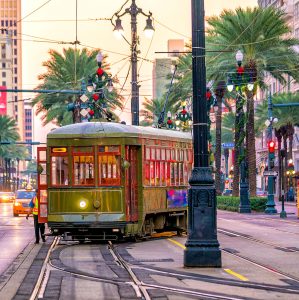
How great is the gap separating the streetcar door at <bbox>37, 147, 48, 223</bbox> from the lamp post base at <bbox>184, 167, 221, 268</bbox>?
10.2 metres

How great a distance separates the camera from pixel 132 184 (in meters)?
30.2

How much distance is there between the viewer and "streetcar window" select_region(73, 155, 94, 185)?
2970cm

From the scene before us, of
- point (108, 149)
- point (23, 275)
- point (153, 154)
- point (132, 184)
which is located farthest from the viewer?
point (153, 154)

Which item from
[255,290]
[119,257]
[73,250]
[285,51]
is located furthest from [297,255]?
Result: [285,51]

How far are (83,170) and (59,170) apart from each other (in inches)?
29.0

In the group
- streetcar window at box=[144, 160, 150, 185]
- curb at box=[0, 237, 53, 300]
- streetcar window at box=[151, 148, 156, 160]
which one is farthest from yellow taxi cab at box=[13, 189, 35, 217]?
curb at box=[0, 237, 53, 300]

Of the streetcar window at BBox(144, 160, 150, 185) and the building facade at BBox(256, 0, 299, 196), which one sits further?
the building facade at BBox(256, 0, 299, 196)

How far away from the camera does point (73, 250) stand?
2753 centimetres

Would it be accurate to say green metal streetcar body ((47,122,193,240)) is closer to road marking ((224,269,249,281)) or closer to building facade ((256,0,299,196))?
road marking ((224,269,249,281))

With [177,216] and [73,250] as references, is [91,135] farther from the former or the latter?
[177,216]

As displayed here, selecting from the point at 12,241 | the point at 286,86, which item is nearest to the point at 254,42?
the point at 12,241

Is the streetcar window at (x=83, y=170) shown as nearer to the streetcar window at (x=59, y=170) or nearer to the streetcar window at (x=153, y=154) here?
the streetcar window at (x=59, y=170)

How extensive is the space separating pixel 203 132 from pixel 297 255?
573cm

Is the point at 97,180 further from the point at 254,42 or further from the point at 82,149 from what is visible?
the point at 254,42
